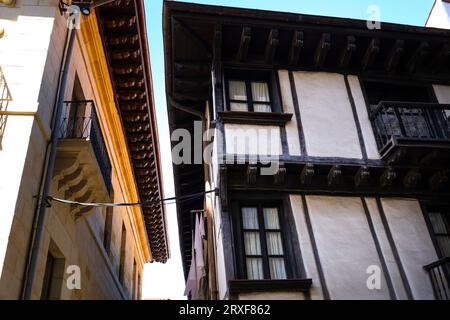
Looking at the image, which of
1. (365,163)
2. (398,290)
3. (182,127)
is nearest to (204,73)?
(182,127)

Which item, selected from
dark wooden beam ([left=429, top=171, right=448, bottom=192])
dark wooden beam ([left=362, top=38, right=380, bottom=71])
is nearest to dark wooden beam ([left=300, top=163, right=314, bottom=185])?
dark wooden beam ([left=429, top=171, right=448, bottom=192])

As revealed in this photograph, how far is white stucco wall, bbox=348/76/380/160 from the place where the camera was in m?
9.15

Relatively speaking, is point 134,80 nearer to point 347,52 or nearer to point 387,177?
point 347,52

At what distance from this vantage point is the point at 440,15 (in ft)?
46.3

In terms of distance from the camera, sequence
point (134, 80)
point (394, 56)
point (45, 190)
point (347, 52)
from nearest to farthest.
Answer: point (45, 190) < point (347, 52) < point (394, 56) < point (134, 80)

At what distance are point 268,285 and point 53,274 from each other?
184 inches

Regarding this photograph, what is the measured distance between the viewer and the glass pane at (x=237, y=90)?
9758 mm

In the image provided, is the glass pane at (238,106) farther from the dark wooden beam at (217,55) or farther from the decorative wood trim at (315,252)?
the decorative wood trim at (315,252)

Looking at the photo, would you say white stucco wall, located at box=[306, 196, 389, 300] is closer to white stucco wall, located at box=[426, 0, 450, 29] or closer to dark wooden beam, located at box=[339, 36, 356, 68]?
dark wooden beam, located at box=[339, 36, 356, 68]

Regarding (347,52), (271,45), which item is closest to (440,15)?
(347,52)

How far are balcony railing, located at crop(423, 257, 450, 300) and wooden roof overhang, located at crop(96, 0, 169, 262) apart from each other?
17.1ft

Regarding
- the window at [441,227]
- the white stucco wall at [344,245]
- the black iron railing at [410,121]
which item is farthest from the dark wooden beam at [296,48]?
the window at [441,227]

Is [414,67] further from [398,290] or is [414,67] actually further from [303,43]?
[398,290]
